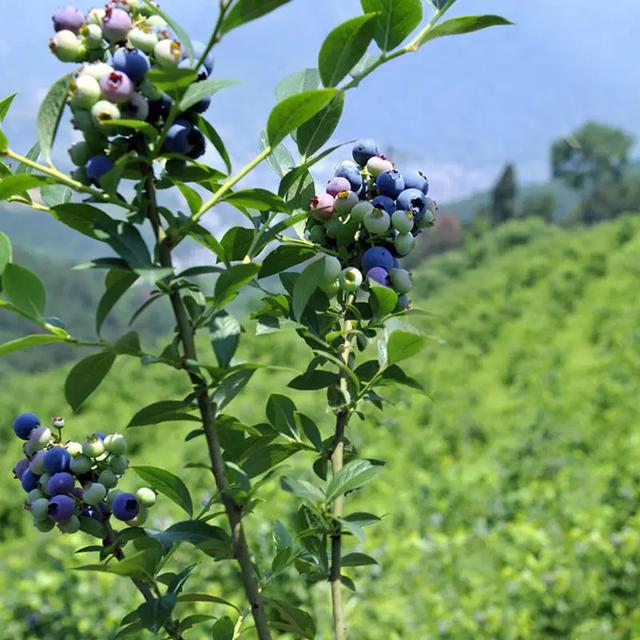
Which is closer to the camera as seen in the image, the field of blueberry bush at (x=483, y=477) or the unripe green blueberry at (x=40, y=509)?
the unripe green blueberry at (x=40, y=509)

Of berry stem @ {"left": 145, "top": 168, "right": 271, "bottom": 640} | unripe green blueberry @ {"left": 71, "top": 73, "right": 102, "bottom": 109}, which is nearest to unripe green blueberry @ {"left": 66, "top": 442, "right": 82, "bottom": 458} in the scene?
berry stem @ {"left": 145, "top": 168, "right": 271, "bottom": 640}

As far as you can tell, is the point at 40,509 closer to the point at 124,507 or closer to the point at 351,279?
the point at 124,507

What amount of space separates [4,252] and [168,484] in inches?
6.9

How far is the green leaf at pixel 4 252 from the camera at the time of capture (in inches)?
16.0

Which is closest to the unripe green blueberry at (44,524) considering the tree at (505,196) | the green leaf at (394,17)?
the green leaf at (394,17)

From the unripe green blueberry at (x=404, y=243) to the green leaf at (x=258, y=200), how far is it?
0.26 feet

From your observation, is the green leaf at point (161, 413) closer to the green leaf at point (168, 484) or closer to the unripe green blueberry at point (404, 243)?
the green leaf at point (168, 484)

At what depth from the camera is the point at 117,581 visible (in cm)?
308

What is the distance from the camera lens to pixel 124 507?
476mm

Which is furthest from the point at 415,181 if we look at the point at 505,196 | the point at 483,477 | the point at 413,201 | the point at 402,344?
the point at 505,196

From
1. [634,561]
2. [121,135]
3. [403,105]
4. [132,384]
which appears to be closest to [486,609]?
[634,561]

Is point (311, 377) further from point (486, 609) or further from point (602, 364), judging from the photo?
point (602, 364)

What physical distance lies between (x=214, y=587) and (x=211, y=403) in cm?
290

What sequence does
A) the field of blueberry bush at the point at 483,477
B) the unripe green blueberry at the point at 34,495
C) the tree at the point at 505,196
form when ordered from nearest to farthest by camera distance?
the unripe green blueberry at the point at 34,495
the field of blueberry bush at the point at 483,477
the tree at the point at 505,196
